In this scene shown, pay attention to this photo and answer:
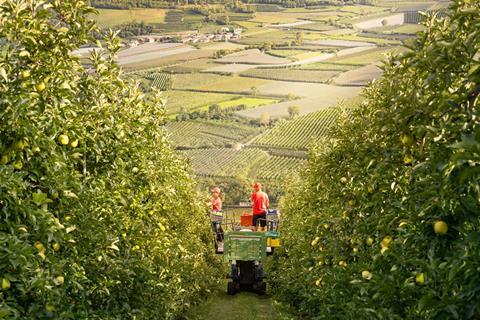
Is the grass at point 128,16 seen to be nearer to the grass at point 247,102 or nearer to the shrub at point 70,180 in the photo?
the grass at point 247,102

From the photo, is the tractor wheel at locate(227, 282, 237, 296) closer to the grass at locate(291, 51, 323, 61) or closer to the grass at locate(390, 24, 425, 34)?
the grass at locate(291, 51, 323, 61)

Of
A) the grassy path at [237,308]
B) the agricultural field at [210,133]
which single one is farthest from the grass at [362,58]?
the grassy path at [237,308]

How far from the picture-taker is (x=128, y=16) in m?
76.8

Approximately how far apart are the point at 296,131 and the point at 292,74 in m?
15.1

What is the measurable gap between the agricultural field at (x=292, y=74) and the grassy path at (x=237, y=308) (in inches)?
2410

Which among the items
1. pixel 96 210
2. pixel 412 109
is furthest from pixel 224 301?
pixel 412 109

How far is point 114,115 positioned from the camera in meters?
6.38

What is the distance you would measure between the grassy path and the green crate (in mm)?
1113

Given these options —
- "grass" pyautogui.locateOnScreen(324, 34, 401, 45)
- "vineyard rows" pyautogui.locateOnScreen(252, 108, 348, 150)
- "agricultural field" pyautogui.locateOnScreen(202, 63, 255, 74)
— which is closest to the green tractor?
"vineyard rows" pyautogui.locateOnScreen(252, 108, 348, 150)

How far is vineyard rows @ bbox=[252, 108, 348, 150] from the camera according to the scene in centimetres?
6162

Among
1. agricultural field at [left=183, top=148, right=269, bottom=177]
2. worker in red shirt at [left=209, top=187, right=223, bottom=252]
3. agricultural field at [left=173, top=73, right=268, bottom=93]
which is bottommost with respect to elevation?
agricultural field at [left=183, top=148, right=269, bottom=177]

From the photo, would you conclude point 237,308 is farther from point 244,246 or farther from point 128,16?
point 128,16

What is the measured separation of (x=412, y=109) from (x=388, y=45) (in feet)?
249

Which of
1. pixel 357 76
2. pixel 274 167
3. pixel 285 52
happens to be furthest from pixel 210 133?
pixel 285 52
